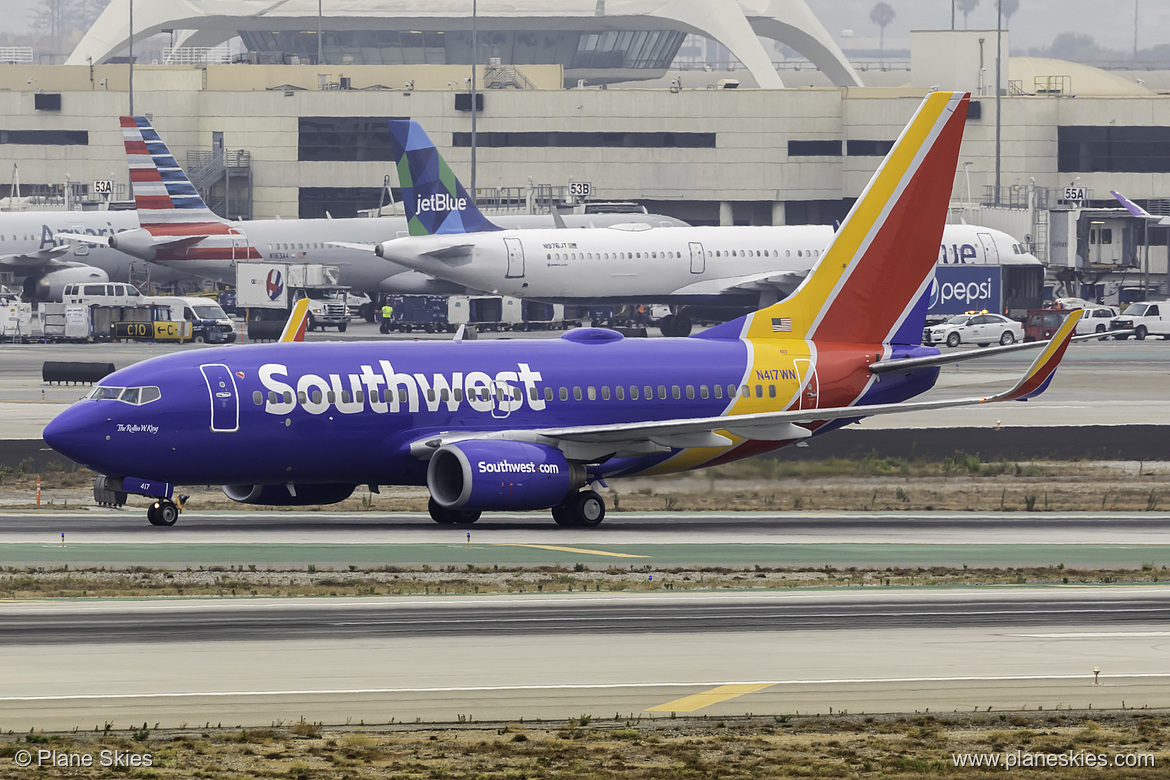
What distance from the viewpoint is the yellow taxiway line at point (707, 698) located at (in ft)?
66.4

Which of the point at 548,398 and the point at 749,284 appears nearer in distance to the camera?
the point at 548,398

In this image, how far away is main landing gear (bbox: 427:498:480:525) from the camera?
3881 centimetres

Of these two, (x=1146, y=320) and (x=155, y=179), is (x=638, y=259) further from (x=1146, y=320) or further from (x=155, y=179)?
(x=1146, y=320)

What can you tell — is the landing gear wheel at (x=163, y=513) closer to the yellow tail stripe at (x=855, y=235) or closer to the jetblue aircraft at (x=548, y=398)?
the jetblue aircraft at (x=548, y=398)

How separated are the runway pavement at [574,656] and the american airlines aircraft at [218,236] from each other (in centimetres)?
8327

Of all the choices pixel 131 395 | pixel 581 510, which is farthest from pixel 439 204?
pixel 131 395

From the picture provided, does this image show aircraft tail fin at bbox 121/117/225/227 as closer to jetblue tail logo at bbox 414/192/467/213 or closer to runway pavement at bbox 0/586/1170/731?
jetblue tail logo at bbox 414/192/467/213

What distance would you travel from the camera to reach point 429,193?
100500 millimetres

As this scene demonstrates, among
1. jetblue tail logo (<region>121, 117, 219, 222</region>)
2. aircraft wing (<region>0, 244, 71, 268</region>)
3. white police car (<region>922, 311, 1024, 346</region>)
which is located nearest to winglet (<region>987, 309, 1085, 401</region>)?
white police car (<region>922, 311, 1024, 346</region>)

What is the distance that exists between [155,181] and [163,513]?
75.1m

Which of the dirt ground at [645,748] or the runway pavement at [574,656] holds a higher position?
the runway pavement at [574,656]

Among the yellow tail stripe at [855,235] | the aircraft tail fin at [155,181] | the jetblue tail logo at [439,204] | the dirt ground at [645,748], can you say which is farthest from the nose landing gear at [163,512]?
the aircraft tail fin at [155,181]

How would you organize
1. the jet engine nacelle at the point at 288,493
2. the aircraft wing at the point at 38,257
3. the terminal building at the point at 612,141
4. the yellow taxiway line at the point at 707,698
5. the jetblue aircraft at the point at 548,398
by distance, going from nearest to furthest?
the yellow taxiway line at the point at 707,698
the jetblue aircraft at the point at 548,398
the jet engine nacelle at the point at 288,493
the aircraft wing at the point at 38,257
the terminal building at the point at 612,141

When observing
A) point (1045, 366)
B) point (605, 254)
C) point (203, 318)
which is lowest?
point (1045, 366)
